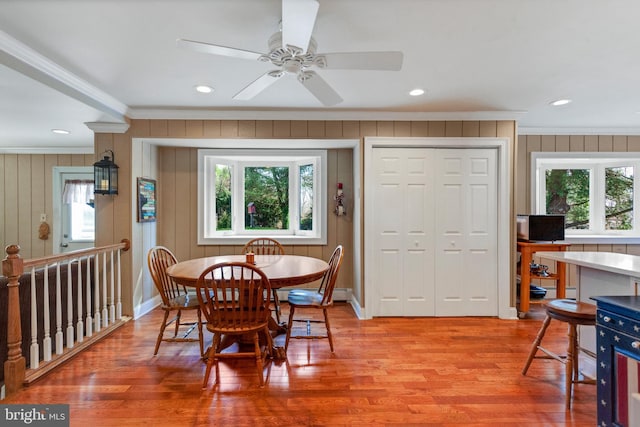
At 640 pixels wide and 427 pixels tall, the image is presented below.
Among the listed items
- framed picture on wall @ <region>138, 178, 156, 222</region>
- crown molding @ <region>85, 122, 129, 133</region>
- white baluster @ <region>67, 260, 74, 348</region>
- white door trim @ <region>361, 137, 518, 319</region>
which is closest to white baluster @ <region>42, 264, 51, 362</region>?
white baluster @ <region>67, 260, 74, 348</region>

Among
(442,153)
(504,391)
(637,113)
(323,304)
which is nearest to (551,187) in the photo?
(637,113)

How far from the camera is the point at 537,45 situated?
2.05 metres

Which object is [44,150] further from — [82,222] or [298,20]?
[298,20]

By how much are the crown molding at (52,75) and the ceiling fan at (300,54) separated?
1.44 metres

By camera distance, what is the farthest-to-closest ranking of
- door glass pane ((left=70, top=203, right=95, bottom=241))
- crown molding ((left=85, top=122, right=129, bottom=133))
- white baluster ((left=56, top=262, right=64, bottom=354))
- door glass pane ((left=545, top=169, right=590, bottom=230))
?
door glass pane ((left=70, top=203, right=95, bottom=241))
door glass pane ((left=545, top=169, right=590, bottom=230))
crown molding ((left=85, top=122, right=129, bottom=133))
white baluster ((left=56, top=262, right=64, bottom=354))

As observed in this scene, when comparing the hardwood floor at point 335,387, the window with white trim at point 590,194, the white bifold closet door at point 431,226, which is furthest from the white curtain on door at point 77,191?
the window with white trim at point 590,194

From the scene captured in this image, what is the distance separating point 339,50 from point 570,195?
13.9ft

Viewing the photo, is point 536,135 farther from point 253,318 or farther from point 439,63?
point 253,318

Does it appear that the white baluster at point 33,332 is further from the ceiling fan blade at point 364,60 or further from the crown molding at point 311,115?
the ceiling fan blade at point 364,60

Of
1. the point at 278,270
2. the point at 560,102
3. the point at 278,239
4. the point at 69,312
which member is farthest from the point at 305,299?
the point at 560,102

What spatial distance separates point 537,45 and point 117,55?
295 centimetres

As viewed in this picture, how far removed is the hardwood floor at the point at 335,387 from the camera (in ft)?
5.98

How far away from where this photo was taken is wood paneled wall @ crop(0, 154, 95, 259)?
15.7 ft

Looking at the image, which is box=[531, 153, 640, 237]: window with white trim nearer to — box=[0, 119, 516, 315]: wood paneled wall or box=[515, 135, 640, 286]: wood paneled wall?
box=[515, 135, 640, 286]: wood paneled wall
